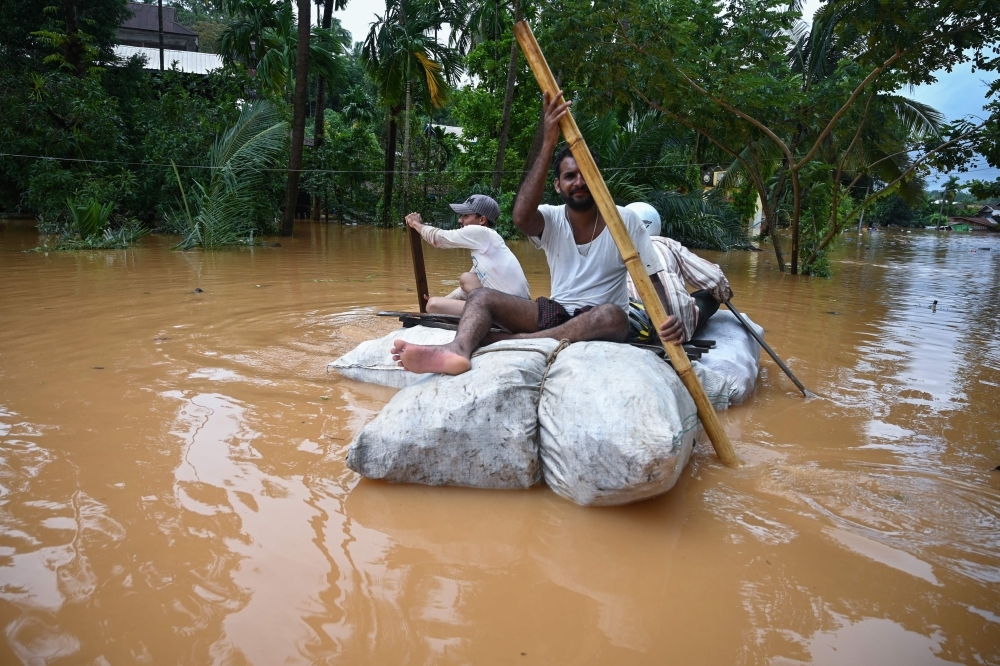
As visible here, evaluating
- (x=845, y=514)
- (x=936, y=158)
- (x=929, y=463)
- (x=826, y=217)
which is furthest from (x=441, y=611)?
(x=826, y=217)

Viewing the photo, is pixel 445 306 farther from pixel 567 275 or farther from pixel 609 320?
pixel 609 320

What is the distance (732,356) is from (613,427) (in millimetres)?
1924

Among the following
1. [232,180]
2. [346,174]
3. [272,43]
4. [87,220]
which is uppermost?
[272,43]

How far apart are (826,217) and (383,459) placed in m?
13.8

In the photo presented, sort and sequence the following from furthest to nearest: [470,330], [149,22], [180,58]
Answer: [149,22] < [180,58] < [470,330]

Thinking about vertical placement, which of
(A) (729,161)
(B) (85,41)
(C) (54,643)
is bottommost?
(C) (54,643)

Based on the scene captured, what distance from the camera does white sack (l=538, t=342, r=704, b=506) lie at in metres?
2.38

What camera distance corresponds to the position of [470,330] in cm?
321

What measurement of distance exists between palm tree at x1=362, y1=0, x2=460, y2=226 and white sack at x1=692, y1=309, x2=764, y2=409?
40.9ft

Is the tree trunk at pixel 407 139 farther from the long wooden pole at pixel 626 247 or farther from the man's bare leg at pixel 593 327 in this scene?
the long wooden pole at pixel 626 247

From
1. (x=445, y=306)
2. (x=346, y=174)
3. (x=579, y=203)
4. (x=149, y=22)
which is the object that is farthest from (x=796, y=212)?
(x=149, y=22)

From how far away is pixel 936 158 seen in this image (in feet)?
29.5

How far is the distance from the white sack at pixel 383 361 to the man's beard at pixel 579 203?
1107 millimetres

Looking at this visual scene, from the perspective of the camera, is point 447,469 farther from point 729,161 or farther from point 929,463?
point 729,161
